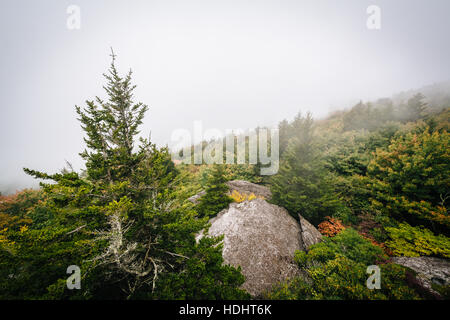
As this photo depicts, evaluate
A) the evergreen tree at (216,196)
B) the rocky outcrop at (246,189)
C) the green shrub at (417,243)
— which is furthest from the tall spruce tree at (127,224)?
the green shrub at (417,243)

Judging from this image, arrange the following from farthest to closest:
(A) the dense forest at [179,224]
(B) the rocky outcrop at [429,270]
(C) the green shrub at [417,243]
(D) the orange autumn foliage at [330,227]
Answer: (D) the orange autumn foliage at [330,227] → (C) the green shrub at [417,243] → (B) the rocky outcrop at [429,270] → (A) the dense forest at [179,224]

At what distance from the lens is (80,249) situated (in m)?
3.21

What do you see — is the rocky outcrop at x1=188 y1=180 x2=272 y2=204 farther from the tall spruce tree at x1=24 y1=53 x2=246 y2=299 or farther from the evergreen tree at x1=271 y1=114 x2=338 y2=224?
the tall spruce tree at x1=24 y1=53 x2=246 y2=299

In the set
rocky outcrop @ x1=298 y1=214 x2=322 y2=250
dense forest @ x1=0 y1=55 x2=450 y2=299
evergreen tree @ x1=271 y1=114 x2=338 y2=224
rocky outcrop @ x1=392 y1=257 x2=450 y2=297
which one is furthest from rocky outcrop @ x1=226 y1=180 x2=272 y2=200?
rocky outcrop @ x1=392 y1=257 x2=450 y2=297

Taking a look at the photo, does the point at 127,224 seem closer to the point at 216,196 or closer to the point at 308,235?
the point at 216,196

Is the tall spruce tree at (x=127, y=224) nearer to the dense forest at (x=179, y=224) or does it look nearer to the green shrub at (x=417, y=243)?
the dense forest at (x=179, y=224)

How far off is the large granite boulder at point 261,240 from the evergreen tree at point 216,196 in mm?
582

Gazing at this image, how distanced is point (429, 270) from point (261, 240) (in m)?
6.04

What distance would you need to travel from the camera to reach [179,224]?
4121 millimetres

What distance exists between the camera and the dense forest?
3.08 metres

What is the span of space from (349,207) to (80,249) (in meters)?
14.5

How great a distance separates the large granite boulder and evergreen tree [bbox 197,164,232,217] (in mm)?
582

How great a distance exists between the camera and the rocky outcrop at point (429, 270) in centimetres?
477
